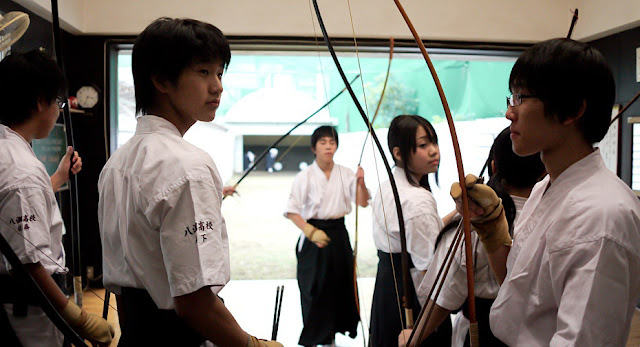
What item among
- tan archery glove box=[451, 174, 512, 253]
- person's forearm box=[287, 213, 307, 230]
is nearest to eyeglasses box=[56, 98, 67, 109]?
tan archery glove box=[451, 174, 512, 253]

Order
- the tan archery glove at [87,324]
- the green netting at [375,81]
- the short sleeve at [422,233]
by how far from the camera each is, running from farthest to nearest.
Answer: the green netting at [375,81] → the short sleeve at [422,233] → the tan archery glove at [87,324]

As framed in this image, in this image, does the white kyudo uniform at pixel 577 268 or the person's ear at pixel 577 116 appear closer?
the white kyudo uniform at pixel 577 268

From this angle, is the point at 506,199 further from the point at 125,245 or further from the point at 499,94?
the point at 499,94

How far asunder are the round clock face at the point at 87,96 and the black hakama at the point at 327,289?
184 cm

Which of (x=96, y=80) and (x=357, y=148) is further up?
Answer: (x=96, y=80)

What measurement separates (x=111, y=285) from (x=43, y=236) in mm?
155

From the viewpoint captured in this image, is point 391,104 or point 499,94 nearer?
point 499,94

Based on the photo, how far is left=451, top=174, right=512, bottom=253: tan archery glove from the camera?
3.00 ft

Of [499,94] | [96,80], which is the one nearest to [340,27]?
[499,94]

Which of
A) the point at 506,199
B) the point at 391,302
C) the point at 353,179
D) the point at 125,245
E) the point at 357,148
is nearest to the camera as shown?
the point at 125,245

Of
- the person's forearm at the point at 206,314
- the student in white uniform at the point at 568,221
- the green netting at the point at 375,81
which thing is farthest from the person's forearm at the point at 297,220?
the person's forearm at the point at 206,314

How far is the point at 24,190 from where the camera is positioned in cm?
88

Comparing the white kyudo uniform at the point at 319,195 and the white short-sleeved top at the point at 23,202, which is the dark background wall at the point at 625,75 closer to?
the white kyudo uniform at the point at 319,195

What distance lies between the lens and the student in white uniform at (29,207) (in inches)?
32.1
